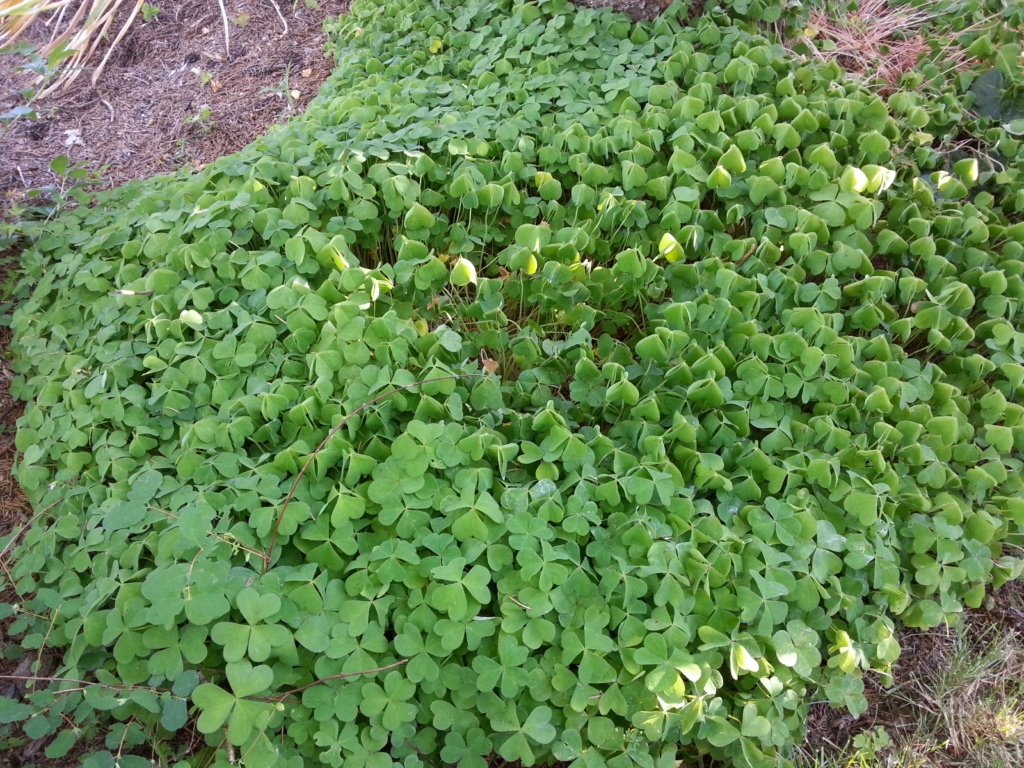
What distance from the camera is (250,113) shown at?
4484 millimetres

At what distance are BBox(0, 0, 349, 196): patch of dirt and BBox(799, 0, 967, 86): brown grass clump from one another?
3304 millimetres

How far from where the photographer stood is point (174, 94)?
475 centimetres

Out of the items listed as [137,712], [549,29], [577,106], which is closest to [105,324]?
[137,712]

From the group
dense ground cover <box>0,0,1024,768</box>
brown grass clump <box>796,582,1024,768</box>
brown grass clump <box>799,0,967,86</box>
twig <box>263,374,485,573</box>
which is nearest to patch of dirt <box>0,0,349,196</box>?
dense ground cover <box>0,0,1024,768</box>

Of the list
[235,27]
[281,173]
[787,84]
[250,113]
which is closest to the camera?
[281,173]

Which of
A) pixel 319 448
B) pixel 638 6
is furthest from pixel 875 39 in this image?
pixel 319 448

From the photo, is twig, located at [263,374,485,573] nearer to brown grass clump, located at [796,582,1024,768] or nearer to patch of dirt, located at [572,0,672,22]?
brown grass clump, located at [796,582,1024,768]

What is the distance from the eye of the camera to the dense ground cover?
177cm

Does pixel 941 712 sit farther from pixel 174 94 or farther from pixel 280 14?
pixel 280 14

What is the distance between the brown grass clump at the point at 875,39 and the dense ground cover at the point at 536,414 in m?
0.49

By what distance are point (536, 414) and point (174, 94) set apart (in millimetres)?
4248

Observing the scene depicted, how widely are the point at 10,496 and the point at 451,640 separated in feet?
6.36

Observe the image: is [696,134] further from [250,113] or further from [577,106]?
[250,113]

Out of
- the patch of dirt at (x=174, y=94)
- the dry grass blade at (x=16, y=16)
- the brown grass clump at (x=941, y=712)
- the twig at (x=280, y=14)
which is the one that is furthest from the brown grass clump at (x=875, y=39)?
the dry grass blade at (x=16, y=16)
